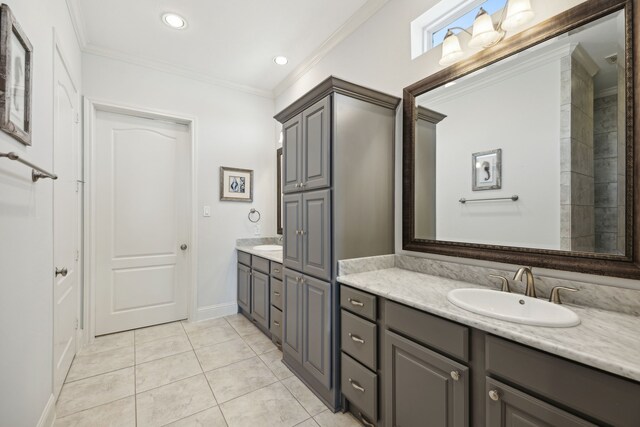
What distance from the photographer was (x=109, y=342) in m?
2.74

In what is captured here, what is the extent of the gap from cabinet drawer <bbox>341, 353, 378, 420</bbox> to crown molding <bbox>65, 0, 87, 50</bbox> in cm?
323

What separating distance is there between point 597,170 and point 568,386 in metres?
0.92

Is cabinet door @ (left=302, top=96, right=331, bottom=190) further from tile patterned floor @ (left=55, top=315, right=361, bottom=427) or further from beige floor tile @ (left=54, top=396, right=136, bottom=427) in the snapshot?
beige floor tile @ (left=54, top=396, right=136, bottom=427)

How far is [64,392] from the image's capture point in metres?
1.96

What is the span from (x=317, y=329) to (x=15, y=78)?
1.96 meters

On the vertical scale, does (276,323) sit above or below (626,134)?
below

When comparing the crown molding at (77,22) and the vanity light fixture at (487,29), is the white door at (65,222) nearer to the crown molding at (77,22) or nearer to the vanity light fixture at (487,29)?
the crown molding at (77,22)

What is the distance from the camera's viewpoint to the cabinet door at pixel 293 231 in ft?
6.90

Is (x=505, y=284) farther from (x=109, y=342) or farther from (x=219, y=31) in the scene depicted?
(x=109, y=342)

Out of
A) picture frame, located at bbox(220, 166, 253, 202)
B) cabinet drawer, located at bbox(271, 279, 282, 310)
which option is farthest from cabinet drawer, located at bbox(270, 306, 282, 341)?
picture frame, located at bbox(220, 166, 253, 202)

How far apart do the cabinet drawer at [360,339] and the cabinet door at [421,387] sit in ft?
0.30

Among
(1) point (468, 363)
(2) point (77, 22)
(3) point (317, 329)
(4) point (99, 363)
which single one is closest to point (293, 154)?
(3) point (317, 329)

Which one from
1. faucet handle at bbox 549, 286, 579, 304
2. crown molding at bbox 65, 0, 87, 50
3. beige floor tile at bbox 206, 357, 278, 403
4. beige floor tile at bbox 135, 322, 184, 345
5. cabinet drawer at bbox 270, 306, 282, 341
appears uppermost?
crown molding at bbox 65, 0, 87, 50

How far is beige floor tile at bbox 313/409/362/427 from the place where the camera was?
1.68 metres
